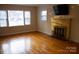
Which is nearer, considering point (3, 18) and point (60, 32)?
point (3, 18)

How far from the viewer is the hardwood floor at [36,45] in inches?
46.1

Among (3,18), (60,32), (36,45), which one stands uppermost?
(3,18)

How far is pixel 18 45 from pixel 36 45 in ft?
0.75

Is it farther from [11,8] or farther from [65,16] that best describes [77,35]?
[11,8]

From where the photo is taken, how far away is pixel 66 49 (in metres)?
1.18

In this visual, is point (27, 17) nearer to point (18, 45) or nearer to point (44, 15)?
point (44, 15)

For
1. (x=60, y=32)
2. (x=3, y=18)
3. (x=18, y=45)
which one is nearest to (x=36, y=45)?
(x=18, y=45)

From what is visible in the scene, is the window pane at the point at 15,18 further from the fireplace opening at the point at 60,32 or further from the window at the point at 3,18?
the fireplace opening at the point at 60,32

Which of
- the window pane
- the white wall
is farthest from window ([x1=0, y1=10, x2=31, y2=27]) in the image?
the white wall

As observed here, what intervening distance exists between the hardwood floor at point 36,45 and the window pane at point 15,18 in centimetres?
15

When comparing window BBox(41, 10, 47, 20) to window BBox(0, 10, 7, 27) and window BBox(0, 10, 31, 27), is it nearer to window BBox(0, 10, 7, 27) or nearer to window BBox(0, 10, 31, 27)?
window BBox(0, 10, 31, 27)

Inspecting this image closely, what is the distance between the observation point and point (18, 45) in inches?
46.7
